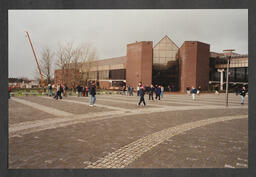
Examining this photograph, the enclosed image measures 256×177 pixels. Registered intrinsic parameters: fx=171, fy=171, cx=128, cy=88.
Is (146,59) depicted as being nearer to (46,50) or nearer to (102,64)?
(46,50)

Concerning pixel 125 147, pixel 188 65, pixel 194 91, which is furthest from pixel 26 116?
pixel 188 65

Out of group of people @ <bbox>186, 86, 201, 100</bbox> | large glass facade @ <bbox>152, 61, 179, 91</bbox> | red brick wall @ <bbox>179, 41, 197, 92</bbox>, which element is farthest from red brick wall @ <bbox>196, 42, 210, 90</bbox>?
group of people @ <bbox>186, 86, 201, 100</bbox>

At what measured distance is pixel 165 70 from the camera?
41.8 m

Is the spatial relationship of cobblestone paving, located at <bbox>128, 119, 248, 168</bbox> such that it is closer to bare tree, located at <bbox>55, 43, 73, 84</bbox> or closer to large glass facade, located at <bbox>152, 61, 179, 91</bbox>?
bare tree, located at <bbox>55, 43, 73, 84</bbox>

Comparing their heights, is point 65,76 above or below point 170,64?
below

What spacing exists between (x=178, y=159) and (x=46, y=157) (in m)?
2.73

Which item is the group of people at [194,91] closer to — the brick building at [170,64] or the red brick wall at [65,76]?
the brick building at [170,64]

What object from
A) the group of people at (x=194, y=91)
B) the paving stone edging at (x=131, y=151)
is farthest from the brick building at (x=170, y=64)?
the paving stone edging at (x=131, y=151)

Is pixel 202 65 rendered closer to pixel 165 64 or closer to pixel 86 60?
pixel 165 64

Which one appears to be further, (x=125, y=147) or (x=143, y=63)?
(x=143, y=63)

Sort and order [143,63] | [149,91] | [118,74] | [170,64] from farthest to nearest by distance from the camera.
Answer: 1. [118,74]
2. [170,64]
3. [143,63]
4. [149,91]

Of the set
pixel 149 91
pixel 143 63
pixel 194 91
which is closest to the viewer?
pixel 149 91

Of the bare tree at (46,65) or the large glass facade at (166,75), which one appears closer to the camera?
the bare tree at (46,65)

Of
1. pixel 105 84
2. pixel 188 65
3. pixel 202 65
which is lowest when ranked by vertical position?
pixel 105 84
